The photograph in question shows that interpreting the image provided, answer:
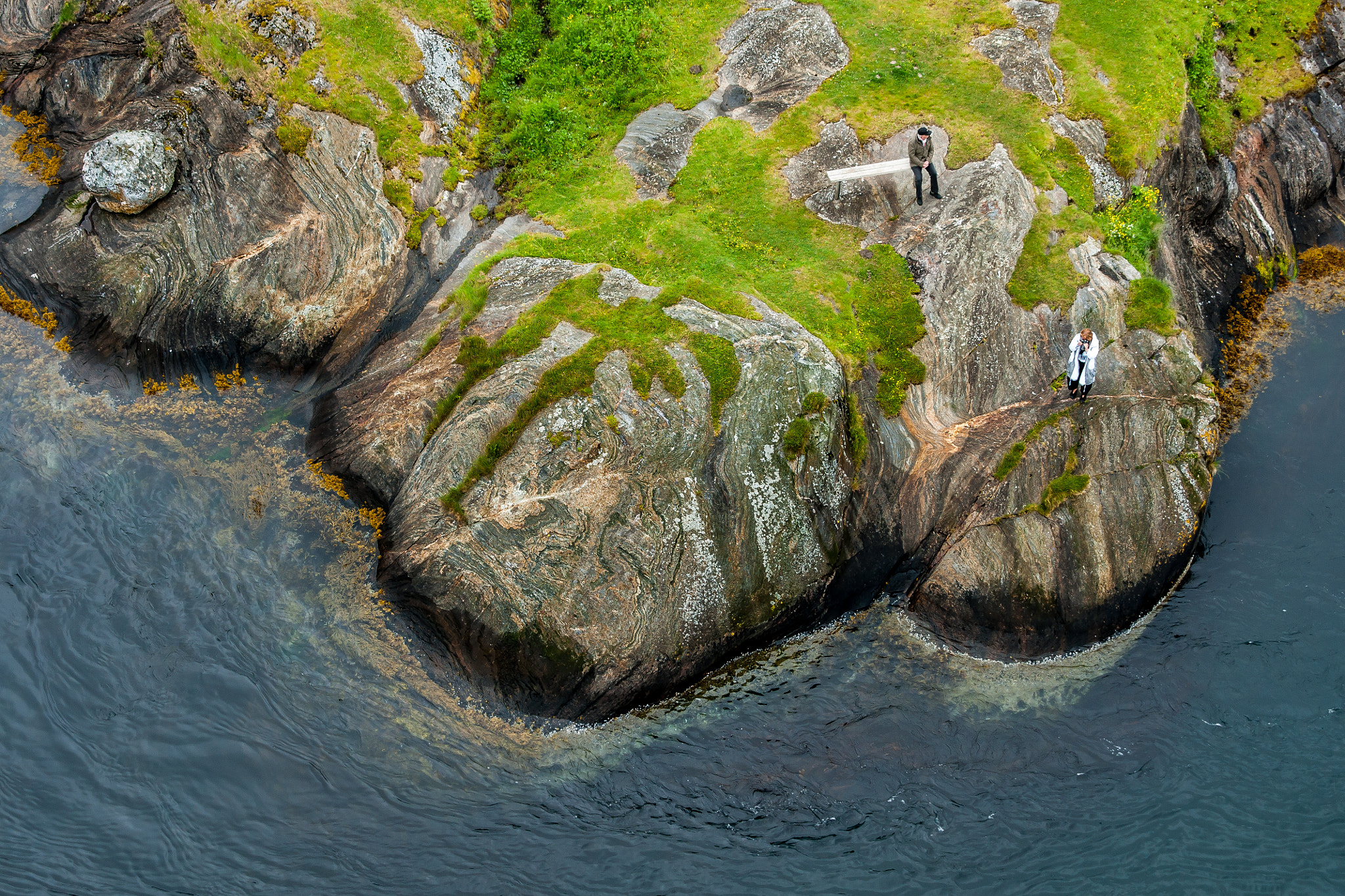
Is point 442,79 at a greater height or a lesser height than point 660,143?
greater

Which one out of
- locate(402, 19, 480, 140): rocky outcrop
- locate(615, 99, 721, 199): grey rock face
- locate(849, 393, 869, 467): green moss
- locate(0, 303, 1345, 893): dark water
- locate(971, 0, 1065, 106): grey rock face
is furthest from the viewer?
locate(971, 0, 1065, 106): grey rock face

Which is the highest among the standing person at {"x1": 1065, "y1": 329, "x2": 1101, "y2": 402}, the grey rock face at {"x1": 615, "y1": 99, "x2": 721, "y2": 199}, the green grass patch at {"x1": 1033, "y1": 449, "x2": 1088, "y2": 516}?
the grey rock face at {"x1": 615, "y1": 99, "x2": 721, "y2": 199}

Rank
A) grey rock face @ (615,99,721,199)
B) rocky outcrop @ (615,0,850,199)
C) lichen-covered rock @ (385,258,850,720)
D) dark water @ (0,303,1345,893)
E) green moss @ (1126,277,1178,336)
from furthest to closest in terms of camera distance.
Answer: rocky outcrop @ (615,0,850,199) < grey rock face @ (615,99,721,199) < green moss @ (1126,277,1178,336) < lichen-covered rock @ (385,258,850,720) < dark water @ (0,303,1345,893)

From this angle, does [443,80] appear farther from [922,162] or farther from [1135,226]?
[1135,226]

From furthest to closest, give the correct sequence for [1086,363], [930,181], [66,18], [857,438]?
[66,18], [930,181], [857,438], [1086,363]

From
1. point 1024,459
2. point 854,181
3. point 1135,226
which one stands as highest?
point 854,181

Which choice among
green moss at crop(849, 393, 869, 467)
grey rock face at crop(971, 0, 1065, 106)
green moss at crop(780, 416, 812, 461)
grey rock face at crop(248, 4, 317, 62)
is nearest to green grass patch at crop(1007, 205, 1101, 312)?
grey rock face at crop(971, 0, 1065, 106)

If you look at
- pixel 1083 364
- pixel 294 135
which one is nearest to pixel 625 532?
pixel 1083 364

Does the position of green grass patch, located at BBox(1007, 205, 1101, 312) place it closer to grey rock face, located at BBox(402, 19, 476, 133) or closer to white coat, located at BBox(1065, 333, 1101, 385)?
white coat, located at BBox(1065, 333, 1101, 385)
